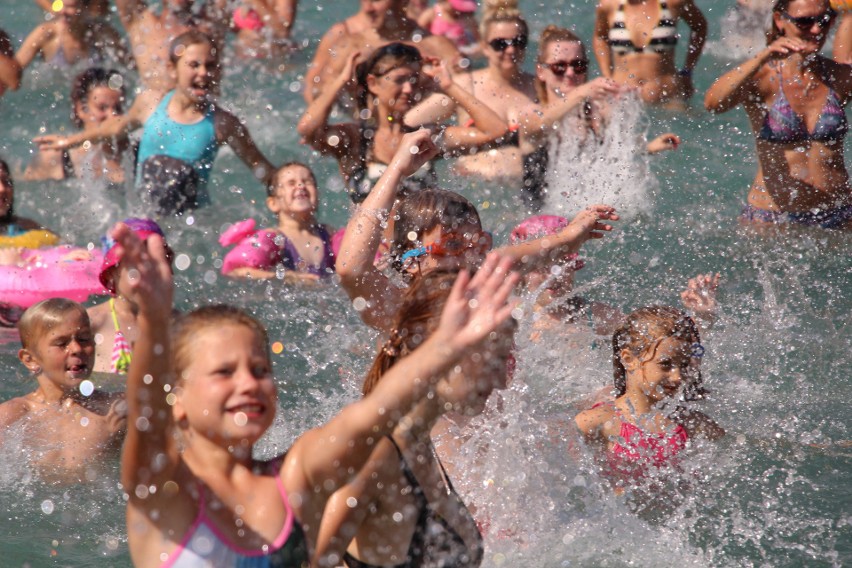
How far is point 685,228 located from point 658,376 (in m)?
3.15

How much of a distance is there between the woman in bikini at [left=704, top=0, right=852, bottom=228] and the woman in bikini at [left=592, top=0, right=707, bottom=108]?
2.15 metres

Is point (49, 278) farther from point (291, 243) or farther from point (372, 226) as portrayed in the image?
point (372, 226)

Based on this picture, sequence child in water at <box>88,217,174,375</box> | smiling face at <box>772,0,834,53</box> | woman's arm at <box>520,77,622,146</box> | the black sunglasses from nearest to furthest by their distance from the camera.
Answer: child in water at <box>88,217,174,375</box> → smiling face at <box>772,0,834,53</box> → woman's arm at <box>520,77,622,146</box> → the black sunglasses

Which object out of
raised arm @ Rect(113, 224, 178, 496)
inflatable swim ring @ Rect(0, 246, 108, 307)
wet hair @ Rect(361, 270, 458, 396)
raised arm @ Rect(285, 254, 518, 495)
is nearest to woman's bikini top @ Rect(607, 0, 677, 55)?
inflatable swim ring @ Rect(0, 246, 108, 307)

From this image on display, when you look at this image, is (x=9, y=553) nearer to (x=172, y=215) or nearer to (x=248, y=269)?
(x=248, y=269)

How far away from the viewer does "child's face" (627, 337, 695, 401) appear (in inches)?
164

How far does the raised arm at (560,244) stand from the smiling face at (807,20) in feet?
8.83

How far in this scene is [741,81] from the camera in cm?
630

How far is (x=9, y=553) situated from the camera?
4137 millimetres

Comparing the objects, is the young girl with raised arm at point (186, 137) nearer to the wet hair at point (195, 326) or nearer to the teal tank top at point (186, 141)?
the teal tank top at point (186, 141)

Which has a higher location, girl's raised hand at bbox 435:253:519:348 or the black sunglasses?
girl's raised hand at bbox 435:253:519:348

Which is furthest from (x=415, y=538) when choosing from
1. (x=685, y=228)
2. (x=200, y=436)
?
(x=685, y=228)

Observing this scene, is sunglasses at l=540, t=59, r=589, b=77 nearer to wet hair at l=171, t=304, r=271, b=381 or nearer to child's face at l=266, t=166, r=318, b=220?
child's face at l=266, t=166, r=318, b=220

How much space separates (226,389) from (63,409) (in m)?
2.46
